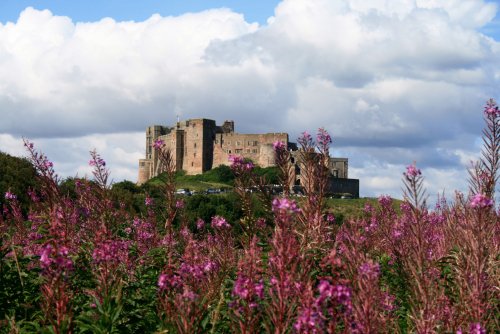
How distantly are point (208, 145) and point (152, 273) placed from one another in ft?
364

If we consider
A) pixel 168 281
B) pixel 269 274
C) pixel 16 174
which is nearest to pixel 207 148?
pixel 16 174

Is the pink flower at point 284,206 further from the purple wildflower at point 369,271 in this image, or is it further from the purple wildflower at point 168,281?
the purple wildflower at point 168,281

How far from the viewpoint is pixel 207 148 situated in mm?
116938

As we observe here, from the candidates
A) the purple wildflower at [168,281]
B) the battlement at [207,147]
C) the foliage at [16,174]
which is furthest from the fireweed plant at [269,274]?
the battlement at [207,147]

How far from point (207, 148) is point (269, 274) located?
4433 inches

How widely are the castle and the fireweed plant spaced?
101826 mm

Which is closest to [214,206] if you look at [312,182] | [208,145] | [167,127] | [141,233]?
[141,233]

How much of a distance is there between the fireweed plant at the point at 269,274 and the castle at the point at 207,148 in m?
102

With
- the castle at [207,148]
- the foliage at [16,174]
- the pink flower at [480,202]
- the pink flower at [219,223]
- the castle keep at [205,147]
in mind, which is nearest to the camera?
the pink flower at [480,202]

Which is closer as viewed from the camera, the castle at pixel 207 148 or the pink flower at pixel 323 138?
the pink flower at pixel 323 138

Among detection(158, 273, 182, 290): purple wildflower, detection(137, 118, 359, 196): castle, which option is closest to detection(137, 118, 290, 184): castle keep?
detection(137, 118, 359, 196): castle

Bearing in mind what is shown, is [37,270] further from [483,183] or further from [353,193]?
[353,193]

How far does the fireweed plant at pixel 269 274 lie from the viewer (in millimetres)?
3377

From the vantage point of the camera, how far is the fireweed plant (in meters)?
3.38
